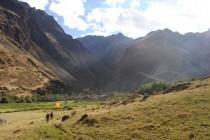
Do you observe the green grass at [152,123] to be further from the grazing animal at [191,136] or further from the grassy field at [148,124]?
the grazing animal at [191,136]

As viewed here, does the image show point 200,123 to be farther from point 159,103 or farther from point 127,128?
point 159,103

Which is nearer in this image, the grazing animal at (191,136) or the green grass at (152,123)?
the grazing animal at (191,136)

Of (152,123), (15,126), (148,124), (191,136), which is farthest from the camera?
(15,126)

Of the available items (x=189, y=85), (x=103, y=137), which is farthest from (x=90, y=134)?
(x=189, y=85)

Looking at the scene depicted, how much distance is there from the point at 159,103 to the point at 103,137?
1520 centimetres

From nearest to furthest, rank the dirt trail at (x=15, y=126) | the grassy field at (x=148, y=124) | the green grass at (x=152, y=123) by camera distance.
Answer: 1. the green grass at (x=152, y=123)
2. the grassy field at (x=148, y=124)
3. the dirt trail at (x=15, y=126)

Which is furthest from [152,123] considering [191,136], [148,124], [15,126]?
[15,126]

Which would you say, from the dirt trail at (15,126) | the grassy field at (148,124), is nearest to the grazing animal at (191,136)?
the grassy field at (148,124)

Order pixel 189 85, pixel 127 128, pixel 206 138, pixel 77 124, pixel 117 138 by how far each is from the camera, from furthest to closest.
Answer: pixel 189 85 < pixel 77 124 < pixel 127 128 < pixel 117 138 < pixel 206 138

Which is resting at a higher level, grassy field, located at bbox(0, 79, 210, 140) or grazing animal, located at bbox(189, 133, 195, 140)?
grassy field, located at bbox(0, 79, 210, 140)

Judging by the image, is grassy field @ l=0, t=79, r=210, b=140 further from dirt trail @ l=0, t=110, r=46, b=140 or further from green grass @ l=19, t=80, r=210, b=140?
dirt trail @ l=0, t=110, r=46, b=140

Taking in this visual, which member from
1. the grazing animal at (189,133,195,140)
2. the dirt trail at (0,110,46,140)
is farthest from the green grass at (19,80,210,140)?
the dirt trail at (0,110,46,140)

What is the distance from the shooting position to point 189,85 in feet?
249

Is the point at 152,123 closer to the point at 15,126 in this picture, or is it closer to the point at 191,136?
the point at 191,136
